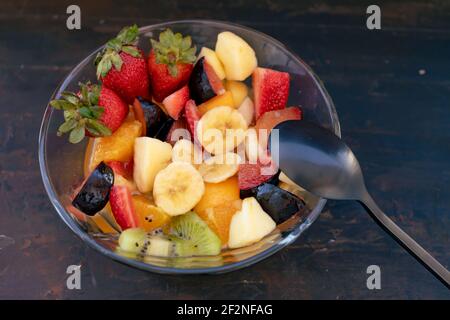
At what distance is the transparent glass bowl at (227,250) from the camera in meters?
1.16

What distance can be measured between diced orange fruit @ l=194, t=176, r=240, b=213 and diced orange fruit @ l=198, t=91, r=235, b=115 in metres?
0.17

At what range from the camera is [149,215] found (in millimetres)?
1227

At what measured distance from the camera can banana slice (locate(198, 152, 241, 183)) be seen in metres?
1.23

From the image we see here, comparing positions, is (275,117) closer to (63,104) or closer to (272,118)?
(272,118)

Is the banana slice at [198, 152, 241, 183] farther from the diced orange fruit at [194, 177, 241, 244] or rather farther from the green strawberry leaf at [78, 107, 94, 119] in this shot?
the green strawberry leaf at [78, 107, 94, 119]

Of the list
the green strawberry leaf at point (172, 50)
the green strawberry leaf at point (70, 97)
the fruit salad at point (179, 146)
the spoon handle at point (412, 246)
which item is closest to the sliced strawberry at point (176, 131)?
the fruit salad at point (179, 146)

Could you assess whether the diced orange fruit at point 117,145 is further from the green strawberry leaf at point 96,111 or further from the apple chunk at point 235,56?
the apple chunk at point 235,56

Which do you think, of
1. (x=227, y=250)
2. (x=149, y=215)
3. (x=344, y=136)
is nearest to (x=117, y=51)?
(x=149, y=215)

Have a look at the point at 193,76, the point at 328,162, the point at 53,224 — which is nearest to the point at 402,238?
the point at 328,162

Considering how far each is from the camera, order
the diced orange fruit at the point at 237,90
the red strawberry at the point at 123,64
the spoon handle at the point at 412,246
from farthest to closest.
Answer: the diced orange fruit at the point at 237,90 → the red strawberry at the point at 123,64 → the spoon handle at the point at 412,246

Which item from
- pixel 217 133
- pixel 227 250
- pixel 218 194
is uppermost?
pixel 217 133

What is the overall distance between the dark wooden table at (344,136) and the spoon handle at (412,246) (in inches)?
7.0

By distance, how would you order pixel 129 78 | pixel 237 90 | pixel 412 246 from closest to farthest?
pixel 412 246
pixel 129 78
pixel 237 90

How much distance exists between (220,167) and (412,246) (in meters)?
0.40
